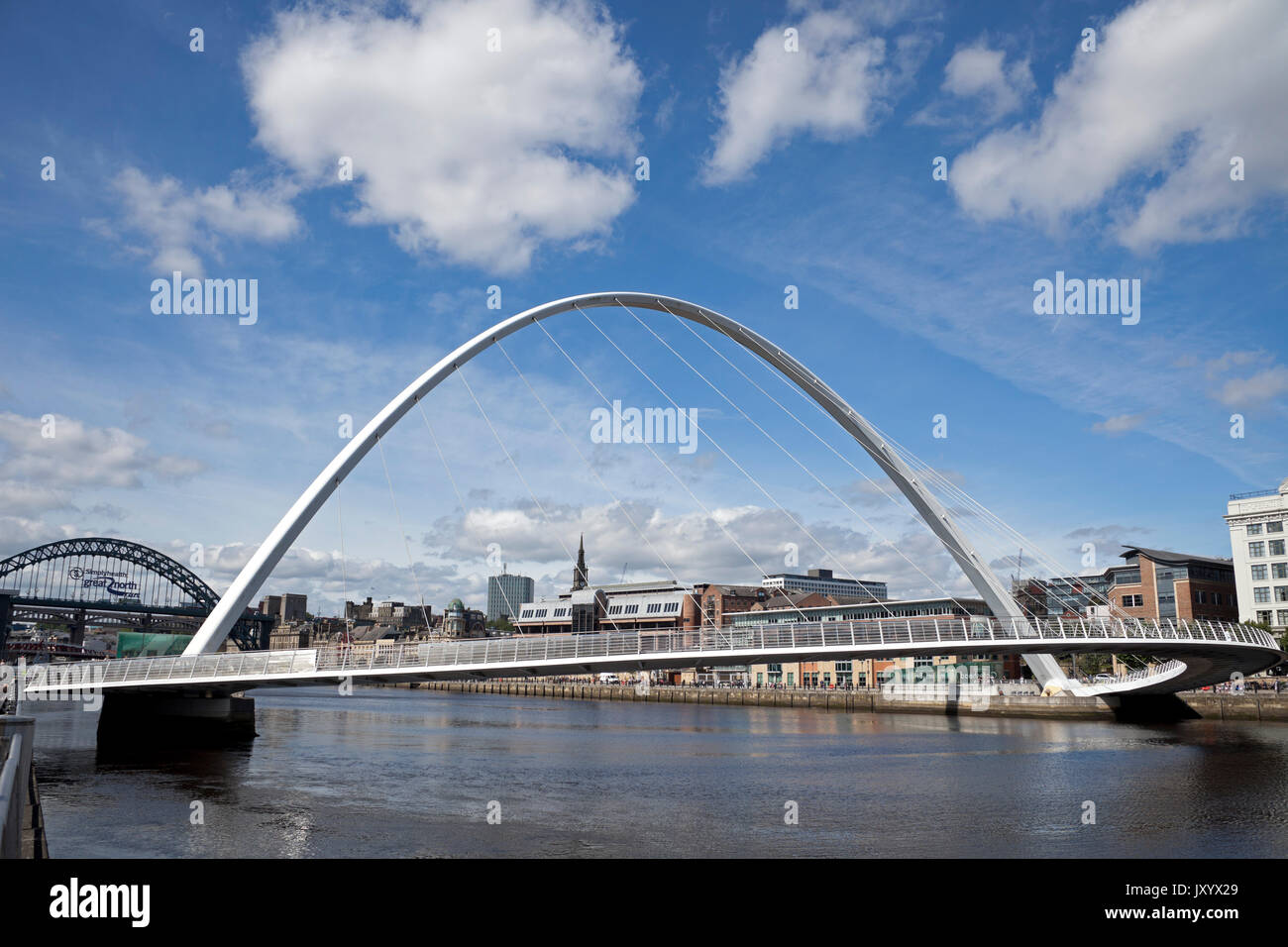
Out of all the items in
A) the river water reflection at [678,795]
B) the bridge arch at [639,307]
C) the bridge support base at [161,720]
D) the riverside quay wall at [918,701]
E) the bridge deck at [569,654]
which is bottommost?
the riverside quay wall at [918,701]

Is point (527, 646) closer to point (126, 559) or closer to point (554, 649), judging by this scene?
point (554, 649)

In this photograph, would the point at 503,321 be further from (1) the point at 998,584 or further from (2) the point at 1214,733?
(2) the point at 1214,733

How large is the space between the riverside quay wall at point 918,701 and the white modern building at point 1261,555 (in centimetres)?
1804

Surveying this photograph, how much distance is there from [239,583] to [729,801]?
17.4 meters

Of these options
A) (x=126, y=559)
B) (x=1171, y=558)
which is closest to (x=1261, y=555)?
(x=1171, y=558)

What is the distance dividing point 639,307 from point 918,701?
125ft

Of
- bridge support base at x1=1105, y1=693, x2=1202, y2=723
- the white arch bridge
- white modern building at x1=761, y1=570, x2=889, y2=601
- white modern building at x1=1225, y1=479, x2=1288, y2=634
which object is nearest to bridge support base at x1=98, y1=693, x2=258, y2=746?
the white arch bridge

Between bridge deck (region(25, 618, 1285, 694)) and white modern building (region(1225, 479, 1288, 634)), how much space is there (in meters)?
38.3

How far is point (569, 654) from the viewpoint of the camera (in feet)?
84.4

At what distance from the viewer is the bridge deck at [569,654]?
25453 millimetres

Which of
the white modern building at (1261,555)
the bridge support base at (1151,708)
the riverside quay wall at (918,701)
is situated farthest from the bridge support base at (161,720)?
the white modern building at (1261,555)

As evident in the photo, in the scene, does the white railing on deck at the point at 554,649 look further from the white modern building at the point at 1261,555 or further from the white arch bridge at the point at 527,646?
the white modern building at the point at 1261,555
